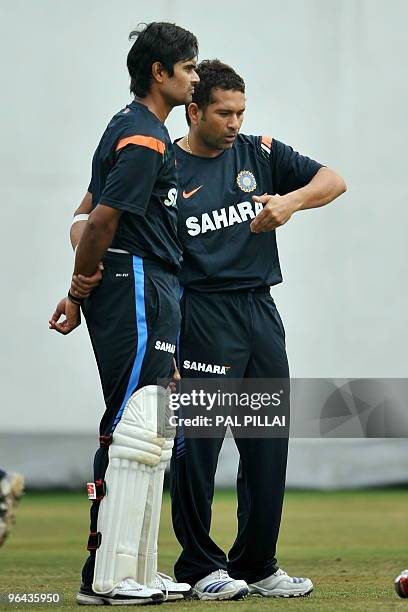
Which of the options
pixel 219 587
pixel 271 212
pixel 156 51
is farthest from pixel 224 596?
pixel 156 51

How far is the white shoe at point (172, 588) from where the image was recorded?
8.87ft

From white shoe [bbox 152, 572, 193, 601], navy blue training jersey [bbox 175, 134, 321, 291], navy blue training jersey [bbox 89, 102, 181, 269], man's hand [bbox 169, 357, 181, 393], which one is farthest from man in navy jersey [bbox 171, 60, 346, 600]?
navy blue training jersey [bbox 89, 102, 181, 269]

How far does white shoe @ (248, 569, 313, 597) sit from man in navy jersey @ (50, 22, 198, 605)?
1.26ft

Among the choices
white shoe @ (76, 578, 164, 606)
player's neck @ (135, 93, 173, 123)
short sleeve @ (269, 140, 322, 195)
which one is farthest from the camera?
short sleeve @ (269, 140, 322, 195)

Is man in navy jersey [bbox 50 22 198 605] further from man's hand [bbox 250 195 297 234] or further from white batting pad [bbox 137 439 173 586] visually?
man's hand [bbox 250 195 297 234]

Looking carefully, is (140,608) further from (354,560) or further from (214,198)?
(354,560)

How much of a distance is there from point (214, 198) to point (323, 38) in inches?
121

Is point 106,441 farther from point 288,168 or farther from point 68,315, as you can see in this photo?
point 288,168

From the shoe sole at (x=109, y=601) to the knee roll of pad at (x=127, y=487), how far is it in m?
0.03

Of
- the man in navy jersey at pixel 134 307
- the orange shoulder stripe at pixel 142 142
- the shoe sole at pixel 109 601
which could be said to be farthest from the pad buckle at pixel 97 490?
the orange shoulder stripe at pixel 142 142

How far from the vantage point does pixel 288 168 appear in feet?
10.4

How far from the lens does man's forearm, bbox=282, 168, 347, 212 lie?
118 inches

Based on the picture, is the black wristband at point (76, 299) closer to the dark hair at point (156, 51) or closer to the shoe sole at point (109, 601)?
the dark hair at point (156, 51)

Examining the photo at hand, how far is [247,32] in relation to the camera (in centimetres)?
588
